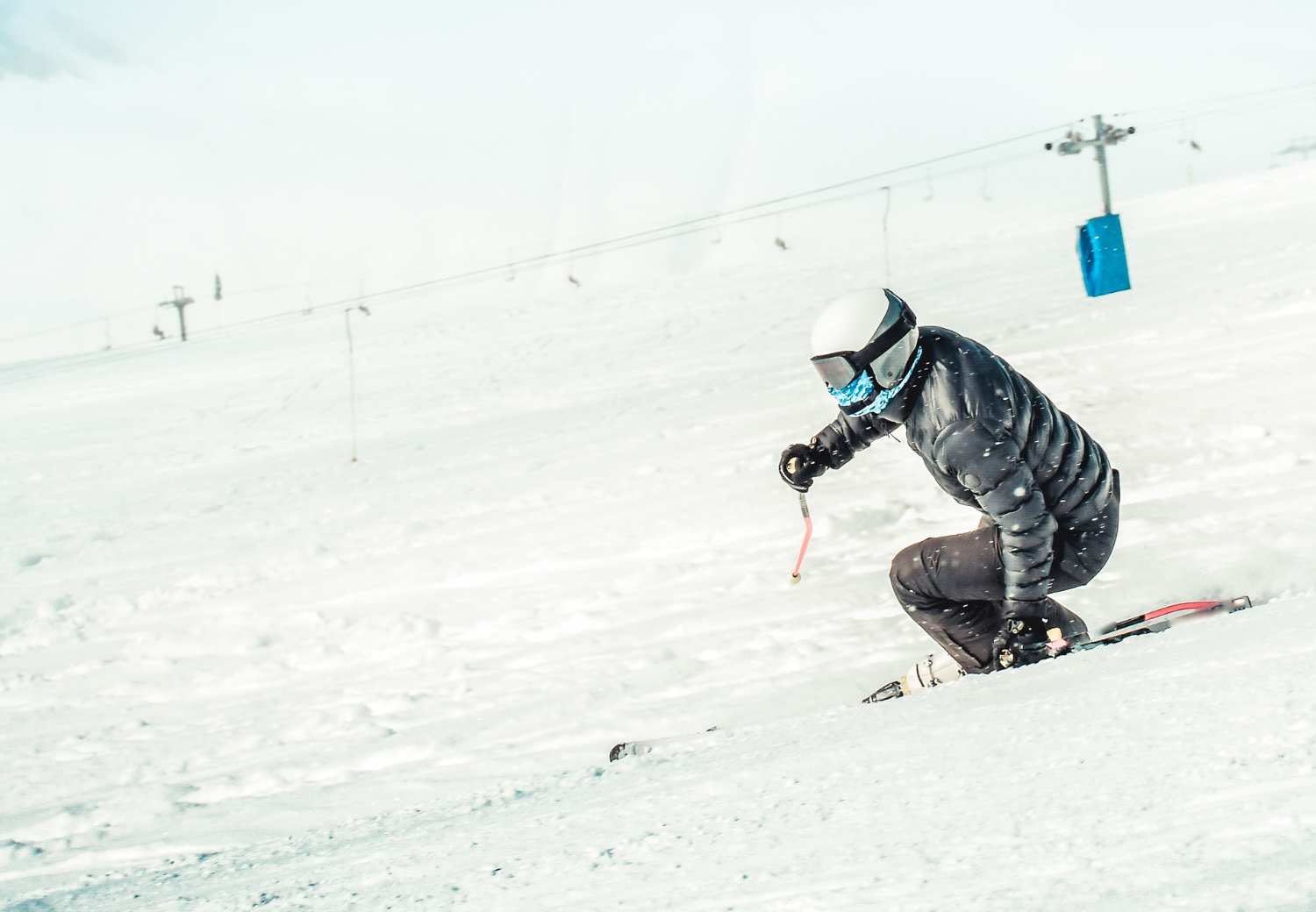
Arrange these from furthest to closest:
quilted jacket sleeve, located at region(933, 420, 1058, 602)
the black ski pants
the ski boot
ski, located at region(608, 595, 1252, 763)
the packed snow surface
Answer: the ski boot → ski, located at region(608, 595, 1252, 763) → the black ski pants → quilted jacket sleeve, located at region(933, 420, 1058, 602) → the packed snow surface

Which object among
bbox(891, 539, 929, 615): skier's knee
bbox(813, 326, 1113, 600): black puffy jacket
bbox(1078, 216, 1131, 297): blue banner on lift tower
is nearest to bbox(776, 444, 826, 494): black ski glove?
bbox(891, 539, 929, 615): skier's knee

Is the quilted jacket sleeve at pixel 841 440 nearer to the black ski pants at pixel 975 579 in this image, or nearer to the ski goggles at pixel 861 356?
the black ski pants at pixel 975 579

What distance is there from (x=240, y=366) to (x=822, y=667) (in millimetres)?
19592

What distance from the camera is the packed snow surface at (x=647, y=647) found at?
6.05 ft

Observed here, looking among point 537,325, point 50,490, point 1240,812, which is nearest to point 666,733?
point 1240,812

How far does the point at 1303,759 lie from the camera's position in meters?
1.73

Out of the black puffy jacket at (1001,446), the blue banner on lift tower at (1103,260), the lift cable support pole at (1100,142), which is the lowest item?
the black puffy jacket at (1001,446)

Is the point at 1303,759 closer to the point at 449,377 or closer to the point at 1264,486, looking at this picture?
the point at 1264,486

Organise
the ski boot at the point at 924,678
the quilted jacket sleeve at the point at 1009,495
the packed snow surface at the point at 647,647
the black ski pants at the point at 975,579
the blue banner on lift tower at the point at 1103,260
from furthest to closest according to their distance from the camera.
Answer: the blue banner on lift tower at the point at 1103,260 < the ski boot at the point at 924,678 < the black ski pants at the point at 975,579 < the quilted jacket sleeve at the point at 1009,495 < the packed snow surface at the point at 647,647

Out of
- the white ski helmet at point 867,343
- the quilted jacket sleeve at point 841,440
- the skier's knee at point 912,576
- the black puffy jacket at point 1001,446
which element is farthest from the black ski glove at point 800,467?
the white ski helmet at point 867,343

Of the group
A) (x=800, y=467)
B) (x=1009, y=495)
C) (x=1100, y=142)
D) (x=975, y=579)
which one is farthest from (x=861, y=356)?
(x=1100, y=142)

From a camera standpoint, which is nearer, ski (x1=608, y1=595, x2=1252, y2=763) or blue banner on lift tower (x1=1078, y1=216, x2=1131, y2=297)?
ski (x1=608, y1=595, x2=1252, y2=763)

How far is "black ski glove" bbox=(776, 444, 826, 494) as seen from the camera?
4.15m

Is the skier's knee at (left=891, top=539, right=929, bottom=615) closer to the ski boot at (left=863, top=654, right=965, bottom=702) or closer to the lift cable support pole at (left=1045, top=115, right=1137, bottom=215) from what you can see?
the ski boot at (left=863, top=654, right=965, bottom=702)
